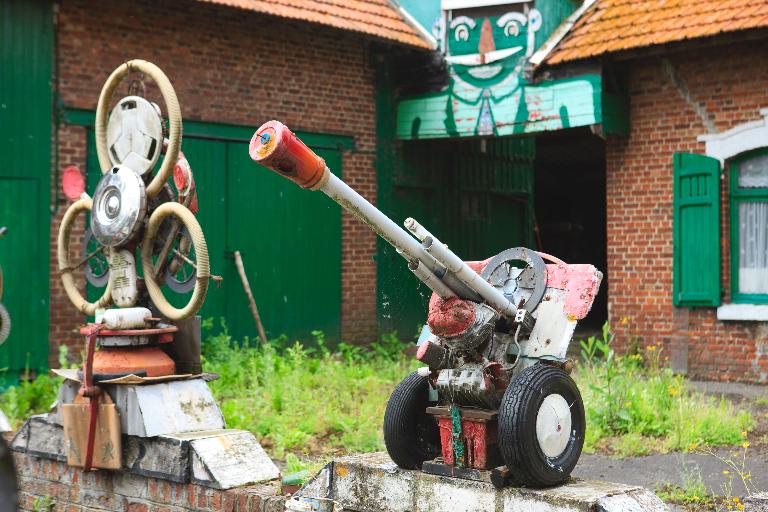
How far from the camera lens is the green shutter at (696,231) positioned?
1023cm

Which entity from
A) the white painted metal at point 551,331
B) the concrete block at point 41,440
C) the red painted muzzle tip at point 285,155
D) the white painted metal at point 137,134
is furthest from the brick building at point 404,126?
A: the red painted muzzle tip at point 285,155

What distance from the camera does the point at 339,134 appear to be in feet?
40.4

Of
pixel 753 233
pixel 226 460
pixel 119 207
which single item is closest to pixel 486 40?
pixel 753 233

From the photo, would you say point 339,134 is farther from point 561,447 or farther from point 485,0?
point 561,447

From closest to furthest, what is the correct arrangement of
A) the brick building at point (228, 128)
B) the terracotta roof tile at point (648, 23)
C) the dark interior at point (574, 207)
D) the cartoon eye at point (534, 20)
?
the brick building at point (228, 128) < the terracotta roof tile at point (648, 23) < the cartoon eye at point (534, 20) < the dark interior at point (574, 207)

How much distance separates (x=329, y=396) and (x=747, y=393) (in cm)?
427

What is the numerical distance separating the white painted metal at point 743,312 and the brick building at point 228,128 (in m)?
4.61

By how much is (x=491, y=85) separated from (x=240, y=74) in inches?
124

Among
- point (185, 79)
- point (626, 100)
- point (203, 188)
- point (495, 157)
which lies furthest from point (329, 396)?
point (495, 157)

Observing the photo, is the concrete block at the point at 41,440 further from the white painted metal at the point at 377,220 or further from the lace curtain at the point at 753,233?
the lace curtain at the point at 753,233

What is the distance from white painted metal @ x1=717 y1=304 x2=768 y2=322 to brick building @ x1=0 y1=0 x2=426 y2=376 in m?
4.61

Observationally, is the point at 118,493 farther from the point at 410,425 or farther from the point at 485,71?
the point at 485,71

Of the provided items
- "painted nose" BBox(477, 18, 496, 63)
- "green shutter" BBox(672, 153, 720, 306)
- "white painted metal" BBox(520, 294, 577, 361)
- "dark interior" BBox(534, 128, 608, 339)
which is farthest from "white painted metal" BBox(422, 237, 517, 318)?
"dark interior" BBox(534, 128, 608, 339)

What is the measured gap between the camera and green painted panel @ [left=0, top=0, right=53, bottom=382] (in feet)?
30.9
